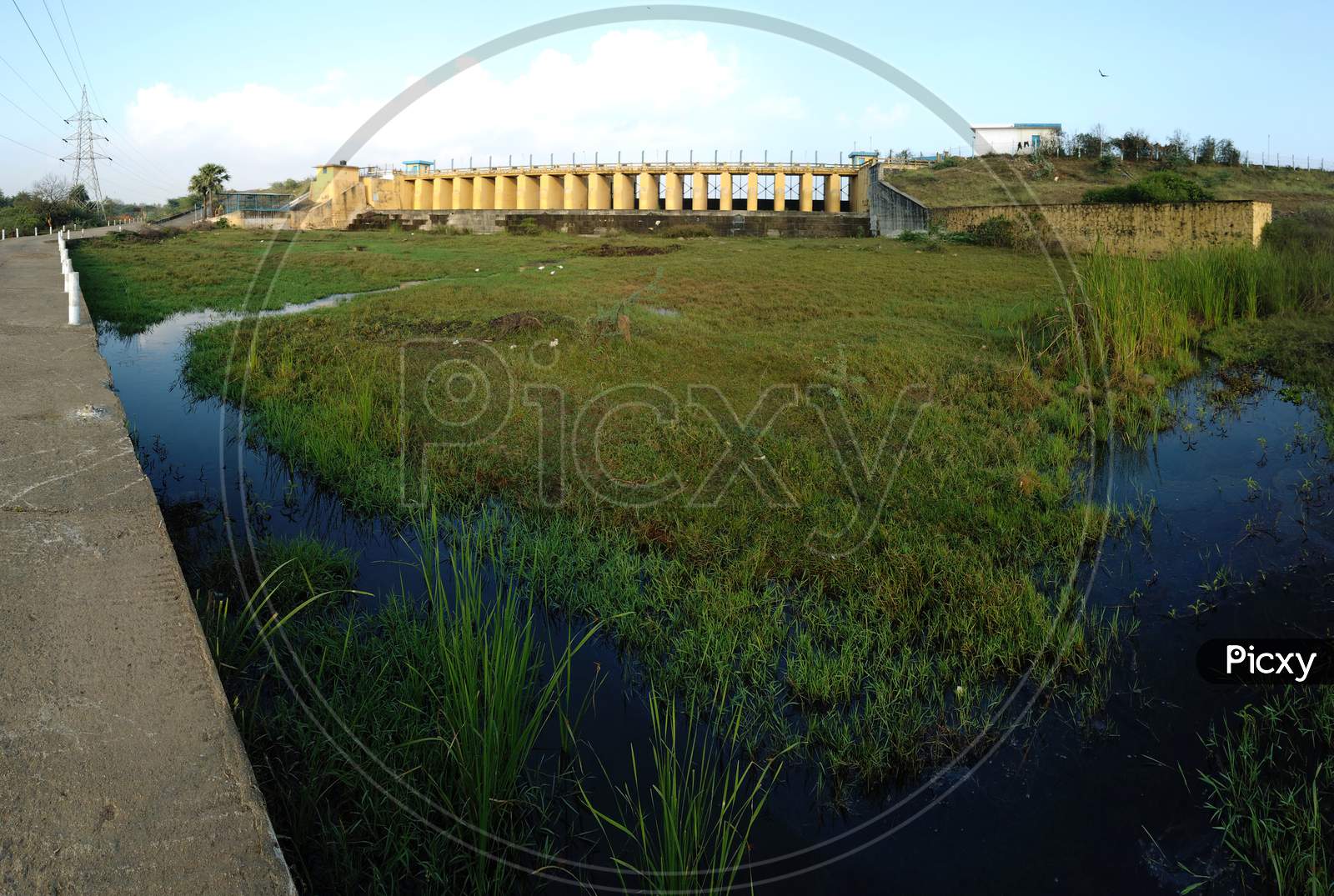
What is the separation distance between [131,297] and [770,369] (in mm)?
11778

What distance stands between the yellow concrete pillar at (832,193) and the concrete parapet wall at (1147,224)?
77.5 ft

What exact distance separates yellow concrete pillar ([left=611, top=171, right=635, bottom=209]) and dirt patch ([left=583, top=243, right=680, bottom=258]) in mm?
22141

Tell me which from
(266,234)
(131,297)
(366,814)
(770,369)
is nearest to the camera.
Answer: (366,814)

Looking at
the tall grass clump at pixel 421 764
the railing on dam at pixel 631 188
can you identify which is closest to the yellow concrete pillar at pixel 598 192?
the railing on dam at pixel 631 188

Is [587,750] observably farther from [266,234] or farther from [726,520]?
[266,234]

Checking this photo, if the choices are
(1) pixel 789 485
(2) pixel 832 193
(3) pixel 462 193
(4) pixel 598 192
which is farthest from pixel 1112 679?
(3) pixel 462 193

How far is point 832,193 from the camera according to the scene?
42.6 meters

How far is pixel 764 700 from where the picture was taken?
3.62 meters

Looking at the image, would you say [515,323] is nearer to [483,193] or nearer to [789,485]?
Answer: [789,485]

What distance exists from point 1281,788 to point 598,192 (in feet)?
150

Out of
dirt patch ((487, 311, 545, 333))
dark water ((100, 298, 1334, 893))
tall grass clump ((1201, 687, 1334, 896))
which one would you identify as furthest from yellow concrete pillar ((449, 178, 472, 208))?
tall grass clump ((1201, 687, 1334, 896))

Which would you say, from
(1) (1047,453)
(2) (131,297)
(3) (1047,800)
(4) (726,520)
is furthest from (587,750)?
(2) (131,297)

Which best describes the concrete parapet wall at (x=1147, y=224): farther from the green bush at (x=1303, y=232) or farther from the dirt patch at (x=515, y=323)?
the dirt patch at (x=515, y=323)

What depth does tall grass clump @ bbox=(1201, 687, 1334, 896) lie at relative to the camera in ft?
8.92
